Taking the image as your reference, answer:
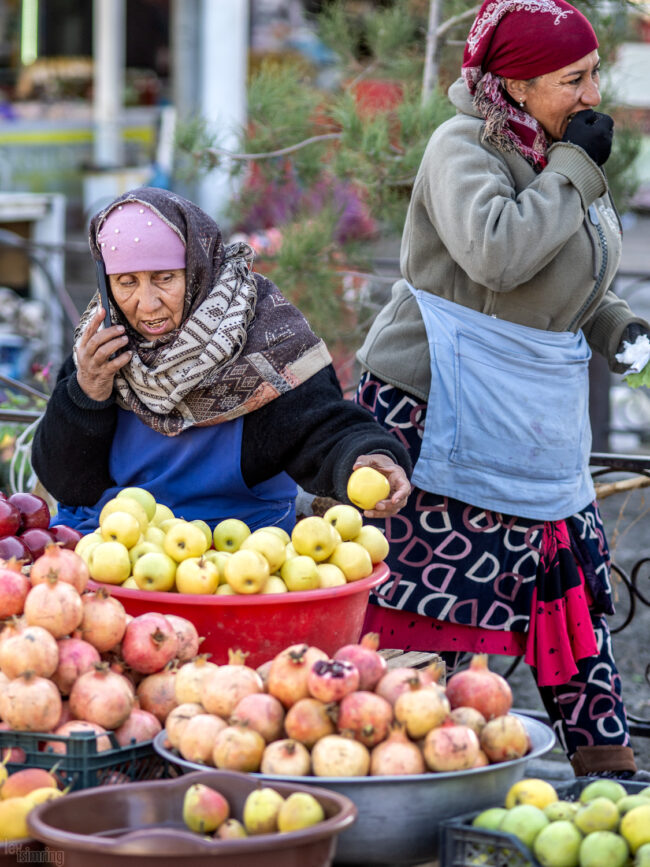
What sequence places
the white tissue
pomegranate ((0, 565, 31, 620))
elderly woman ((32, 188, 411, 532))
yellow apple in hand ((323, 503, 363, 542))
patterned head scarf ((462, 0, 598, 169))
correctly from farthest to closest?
the white tissue < patterned head scarf ((462, 0, 598, 169)) < elderly woman ((32, 188, 411, 532)) < yellow apple in hand ((323, 503, 363, 542)) < pomegranate ((0, 565, 31, 620))

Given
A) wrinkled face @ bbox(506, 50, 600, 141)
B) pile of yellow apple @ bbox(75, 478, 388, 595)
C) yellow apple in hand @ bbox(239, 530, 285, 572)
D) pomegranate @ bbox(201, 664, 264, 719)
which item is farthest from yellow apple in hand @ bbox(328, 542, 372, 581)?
wrinkled face @ bbox(506, 50, 600, 141)

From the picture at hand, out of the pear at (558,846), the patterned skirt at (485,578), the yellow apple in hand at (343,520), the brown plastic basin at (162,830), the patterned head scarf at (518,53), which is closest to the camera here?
the brown plastic basin at (162,830)

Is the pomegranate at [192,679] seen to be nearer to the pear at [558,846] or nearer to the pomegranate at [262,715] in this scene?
the pomegranate at [262,715]

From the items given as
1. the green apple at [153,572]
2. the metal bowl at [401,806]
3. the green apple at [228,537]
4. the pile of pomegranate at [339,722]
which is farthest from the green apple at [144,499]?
the metal bowl at [401,806]

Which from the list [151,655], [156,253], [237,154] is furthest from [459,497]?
[237,154]

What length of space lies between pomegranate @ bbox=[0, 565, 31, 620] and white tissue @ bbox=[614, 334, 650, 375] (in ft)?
5.17

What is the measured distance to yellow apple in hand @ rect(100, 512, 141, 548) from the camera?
2.07 meters

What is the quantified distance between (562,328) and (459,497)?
0.44 m

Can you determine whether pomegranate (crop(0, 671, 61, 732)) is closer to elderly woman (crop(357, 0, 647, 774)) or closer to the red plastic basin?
the red plastic basin

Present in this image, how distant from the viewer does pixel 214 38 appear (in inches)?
408

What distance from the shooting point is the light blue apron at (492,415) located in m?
2.63

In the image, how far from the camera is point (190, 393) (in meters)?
2.52

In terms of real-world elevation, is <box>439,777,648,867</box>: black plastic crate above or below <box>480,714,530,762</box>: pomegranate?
below

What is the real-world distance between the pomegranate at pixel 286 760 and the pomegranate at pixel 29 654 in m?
0.34
